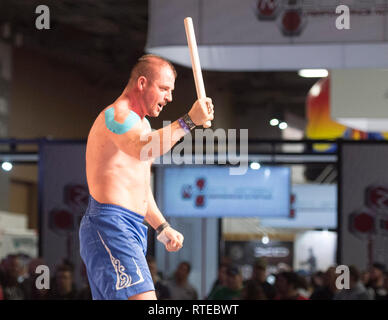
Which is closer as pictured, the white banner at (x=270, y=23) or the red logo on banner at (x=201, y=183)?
the white banner at (x=270, y=23)

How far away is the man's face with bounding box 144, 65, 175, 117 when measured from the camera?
3498 mm

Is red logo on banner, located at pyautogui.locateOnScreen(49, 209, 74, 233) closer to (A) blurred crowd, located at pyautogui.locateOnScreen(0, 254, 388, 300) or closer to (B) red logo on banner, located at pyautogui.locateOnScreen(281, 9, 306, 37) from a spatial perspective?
(A) blurred crowd, located at pyautogui.locateOnScreen(0, 254, 388, 300)

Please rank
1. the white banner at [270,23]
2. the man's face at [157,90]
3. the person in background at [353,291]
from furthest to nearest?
the person in background at [353,291] → the white banner at [270,23] → the man's face at [157,90]

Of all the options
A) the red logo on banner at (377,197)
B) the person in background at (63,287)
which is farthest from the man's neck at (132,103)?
the red logo on banner at (377,197)

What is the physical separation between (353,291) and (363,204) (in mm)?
1679

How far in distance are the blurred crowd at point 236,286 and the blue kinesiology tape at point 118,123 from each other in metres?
3.79

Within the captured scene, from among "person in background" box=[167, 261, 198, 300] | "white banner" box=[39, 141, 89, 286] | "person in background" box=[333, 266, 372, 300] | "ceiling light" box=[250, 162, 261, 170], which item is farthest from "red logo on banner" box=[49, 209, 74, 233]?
"person in background" box=[333, 266, 372, 300]

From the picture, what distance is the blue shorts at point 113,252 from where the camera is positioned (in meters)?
3.31

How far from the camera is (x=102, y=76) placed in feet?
59.7

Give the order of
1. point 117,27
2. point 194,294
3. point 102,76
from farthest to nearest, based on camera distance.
Result: point 102,76 < point 117,27 < point 194,294

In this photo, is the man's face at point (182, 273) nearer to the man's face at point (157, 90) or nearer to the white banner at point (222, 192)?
the white banner at point (222, 192)

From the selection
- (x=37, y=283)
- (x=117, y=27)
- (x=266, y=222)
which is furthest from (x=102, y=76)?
(x=37, y=283)

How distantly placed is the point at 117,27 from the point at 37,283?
8270 mm
